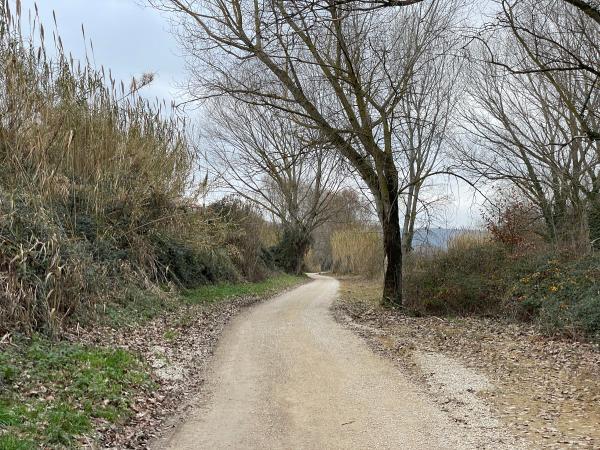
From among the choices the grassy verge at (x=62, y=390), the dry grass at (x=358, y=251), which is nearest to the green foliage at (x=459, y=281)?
the grassy verge at (x=62, y=390)

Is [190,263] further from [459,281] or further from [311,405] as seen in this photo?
[311,405]

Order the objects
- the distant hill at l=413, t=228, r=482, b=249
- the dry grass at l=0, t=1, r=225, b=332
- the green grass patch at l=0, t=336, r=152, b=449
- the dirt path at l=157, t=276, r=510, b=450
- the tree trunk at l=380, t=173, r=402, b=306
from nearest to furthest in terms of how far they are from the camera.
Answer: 1. the green grass patch at l=0, t=336, r=152, b=449
2. the dirt path at l=157, t=276, r=510, b=450
3. the dry grass at l=0, t=1, r=225, b=332
4. the tree trunk at l=380, t=173, r=402, b=306
5. the distant hill at l=413, t=228, r=482, b=249

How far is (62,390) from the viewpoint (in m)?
6.00

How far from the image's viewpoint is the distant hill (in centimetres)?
1886

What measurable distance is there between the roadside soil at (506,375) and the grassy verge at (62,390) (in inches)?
157

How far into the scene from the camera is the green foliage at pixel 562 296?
11.8 m

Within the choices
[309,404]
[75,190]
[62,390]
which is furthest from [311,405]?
[75,190]

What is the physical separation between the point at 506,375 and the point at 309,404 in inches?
137

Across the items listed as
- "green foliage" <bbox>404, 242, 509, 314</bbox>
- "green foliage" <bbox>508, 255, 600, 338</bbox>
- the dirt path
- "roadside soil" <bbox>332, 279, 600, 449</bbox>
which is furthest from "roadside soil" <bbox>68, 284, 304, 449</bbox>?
"green foliage" <bbox>508, 255, 600, 338</bbox>

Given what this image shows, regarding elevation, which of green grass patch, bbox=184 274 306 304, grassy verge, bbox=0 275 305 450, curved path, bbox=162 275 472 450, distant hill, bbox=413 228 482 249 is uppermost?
distant hill, bbox=413 228 482 249

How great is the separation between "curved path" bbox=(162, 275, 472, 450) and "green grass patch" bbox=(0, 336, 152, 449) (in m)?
0.90

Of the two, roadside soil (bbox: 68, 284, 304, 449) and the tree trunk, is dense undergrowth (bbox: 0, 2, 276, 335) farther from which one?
the tree trunk

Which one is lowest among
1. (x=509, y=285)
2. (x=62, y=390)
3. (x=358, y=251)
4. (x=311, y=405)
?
(x=311, y=405)

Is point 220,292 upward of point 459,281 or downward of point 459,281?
downward
